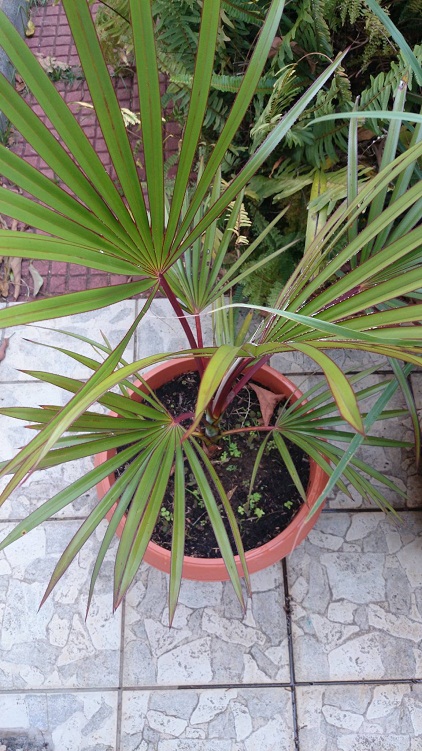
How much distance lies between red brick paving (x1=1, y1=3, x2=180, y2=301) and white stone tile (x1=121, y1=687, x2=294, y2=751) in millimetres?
1149

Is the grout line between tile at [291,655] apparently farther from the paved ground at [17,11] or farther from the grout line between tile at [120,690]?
the paved ground at [17,11]

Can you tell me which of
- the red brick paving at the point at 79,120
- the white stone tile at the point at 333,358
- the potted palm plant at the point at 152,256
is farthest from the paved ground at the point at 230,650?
the red brick paving at the point at 79,120

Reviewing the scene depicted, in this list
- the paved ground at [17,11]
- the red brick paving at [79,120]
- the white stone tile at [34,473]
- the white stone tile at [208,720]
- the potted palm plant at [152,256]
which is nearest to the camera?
the potted palm plant at [152,256]

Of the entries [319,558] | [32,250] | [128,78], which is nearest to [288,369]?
[319,558]

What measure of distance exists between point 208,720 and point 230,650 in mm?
153

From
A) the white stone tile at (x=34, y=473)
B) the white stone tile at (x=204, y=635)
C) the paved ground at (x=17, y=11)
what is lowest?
the white stone tile at (x=204, y=635)

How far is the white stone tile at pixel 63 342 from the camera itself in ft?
5.61

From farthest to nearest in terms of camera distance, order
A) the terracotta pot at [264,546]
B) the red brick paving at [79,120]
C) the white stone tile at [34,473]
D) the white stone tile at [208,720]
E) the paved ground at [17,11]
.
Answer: the paved ground at [17,11]
the red brick paving at [79,120]
the white stone tile at [34,473]
the white stone tile at [208,720]
the terracotta pot at [264,546]

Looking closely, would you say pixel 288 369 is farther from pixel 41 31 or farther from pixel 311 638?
pixel 41 31

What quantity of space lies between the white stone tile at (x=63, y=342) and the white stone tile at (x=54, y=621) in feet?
1.47

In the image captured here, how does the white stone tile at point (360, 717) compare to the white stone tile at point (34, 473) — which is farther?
the white stone tile at point (34, 473)

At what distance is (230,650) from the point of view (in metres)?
1.39

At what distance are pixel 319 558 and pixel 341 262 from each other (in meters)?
0.90

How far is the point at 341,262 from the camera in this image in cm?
83
